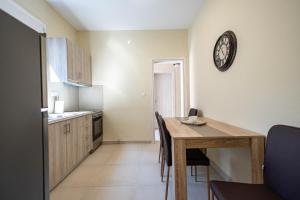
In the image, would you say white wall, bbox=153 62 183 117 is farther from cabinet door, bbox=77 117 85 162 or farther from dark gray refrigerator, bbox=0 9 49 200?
dark gray refrigerator, bbox=0 9 49 200

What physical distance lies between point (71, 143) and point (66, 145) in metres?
0.18

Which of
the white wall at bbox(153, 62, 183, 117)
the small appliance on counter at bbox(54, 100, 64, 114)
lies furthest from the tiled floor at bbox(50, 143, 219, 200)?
the white wall at bbox(153, 62, 183, 117)

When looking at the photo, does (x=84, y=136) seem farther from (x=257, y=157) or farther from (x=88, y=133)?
(x=257, y=157)

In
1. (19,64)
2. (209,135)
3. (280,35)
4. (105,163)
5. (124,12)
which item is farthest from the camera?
(124,12)

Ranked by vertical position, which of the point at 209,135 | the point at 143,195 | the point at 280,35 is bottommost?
the point at 143,195

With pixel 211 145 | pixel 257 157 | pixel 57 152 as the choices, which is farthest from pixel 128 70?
pixel 257 157

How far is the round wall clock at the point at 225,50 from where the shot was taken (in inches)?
89.3

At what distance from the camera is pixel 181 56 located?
4707mm

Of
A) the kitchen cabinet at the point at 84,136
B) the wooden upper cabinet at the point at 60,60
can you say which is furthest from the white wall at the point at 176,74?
the wooden upper cabinet at the point at 60,60

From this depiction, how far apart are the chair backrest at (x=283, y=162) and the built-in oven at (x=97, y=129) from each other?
3.31 m

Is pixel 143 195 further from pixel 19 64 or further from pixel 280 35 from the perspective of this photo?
pixel 280 35

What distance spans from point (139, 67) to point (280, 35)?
137 inches

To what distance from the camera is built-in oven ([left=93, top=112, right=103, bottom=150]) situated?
4055 mm

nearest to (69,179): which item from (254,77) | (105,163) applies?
(105,163)
